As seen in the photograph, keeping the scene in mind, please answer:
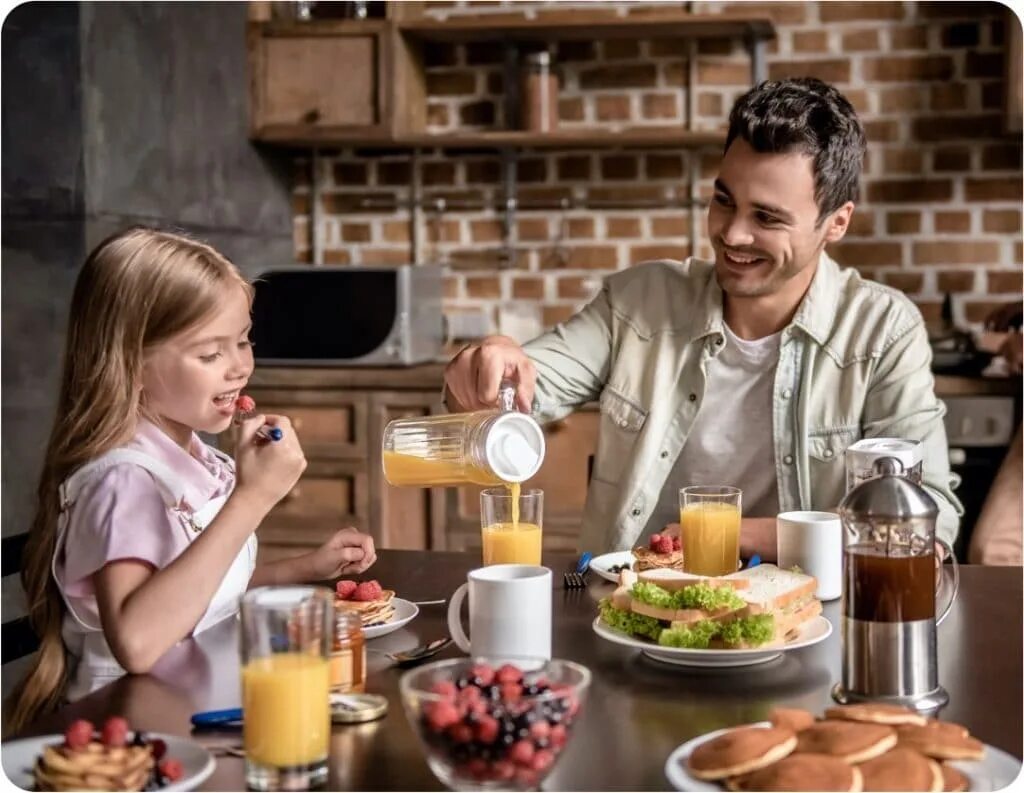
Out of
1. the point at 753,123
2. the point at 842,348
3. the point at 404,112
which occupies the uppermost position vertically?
the point at 404,112

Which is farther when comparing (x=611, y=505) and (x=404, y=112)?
(x=404, y=112)

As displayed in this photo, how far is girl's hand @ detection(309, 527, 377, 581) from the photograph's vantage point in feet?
5.46

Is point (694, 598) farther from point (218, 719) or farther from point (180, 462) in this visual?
point (180, 462)

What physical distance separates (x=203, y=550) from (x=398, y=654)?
0.22m

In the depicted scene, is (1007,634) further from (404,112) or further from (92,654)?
(404,112)

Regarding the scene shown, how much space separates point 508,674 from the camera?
0.97 metres

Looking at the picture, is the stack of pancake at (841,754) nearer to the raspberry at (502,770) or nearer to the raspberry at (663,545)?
the raspberry at (502,770)

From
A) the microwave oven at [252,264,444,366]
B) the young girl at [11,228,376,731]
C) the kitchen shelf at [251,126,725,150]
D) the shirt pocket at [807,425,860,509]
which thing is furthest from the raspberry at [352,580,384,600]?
the kitchen shelf at [251,126,725,150]

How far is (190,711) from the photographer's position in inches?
46.2

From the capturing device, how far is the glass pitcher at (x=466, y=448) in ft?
4.95

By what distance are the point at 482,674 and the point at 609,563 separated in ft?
2.51

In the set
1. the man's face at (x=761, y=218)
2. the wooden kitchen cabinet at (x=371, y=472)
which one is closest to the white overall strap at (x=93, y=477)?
the man's face at (x=761, y=218)

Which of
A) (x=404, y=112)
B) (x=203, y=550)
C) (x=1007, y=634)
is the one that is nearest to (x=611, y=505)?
(x=1007, y=634)

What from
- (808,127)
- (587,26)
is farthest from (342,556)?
(587,26)
